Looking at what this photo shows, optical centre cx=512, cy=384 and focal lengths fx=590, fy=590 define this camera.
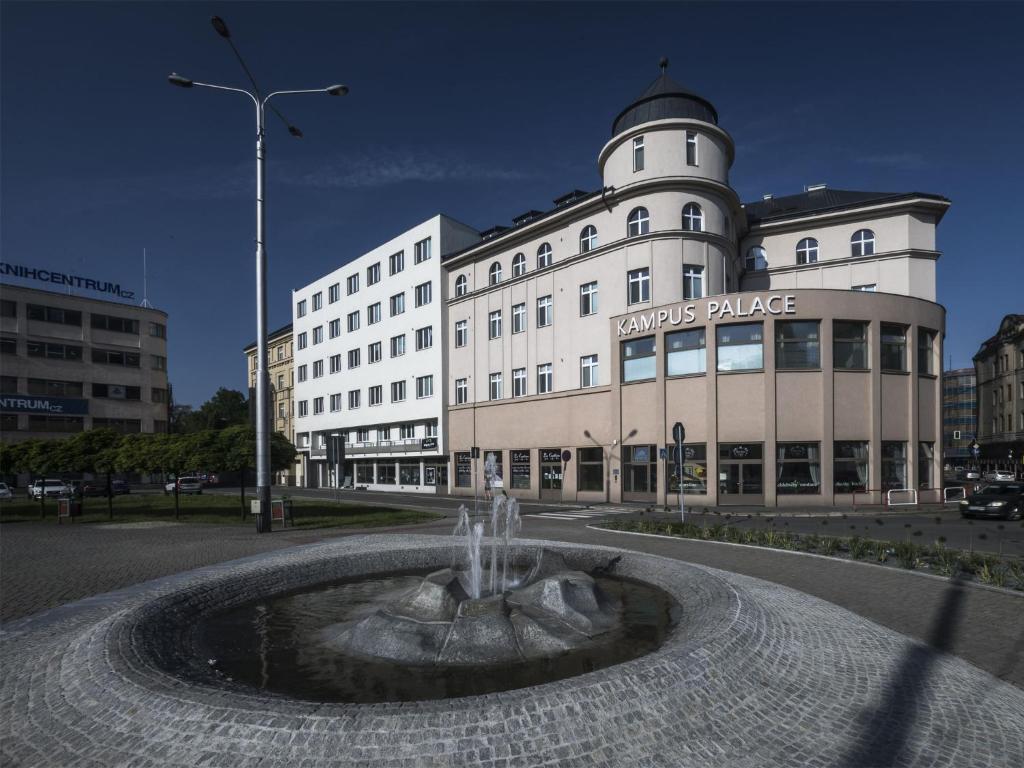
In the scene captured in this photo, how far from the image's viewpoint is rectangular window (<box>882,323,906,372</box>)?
28656mm

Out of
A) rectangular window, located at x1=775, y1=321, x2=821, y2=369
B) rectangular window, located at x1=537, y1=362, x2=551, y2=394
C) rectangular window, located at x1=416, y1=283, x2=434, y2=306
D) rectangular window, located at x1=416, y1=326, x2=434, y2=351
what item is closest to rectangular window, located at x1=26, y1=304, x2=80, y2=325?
rectangular window, located at x1=416, y1=283, x2=434, y2=306

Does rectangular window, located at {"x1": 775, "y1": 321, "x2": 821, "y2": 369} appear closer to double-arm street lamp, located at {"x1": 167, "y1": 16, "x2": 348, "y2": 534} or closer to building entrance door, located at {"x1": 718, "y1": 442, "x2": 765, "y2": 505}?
building entrance door, located at {"x1": 718, "y1": 442, "x2": 765, "y2": 505}

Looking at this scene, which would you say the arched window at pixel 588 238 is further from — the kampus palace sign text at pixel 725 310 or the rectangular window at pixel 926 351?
the rectangular window at pixel 926 351

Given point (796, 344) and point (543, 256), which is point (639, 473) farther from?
point (543, 256)

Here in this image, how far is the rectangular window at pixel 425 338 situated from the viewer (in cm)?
4578

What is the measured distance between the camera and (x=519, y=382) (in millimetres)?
39125

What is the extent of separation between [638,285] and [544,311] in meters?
7.41

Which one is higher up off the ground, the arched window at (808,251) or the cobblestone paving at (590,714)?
the arched window at (808,251)

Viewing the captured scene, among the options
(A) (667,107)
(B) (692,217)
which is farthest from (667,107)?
(B) (692,217)

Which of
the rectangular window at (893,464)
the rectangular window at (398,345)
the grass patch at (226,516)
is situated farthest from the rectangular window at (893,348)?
the rectangular window at (398,345)

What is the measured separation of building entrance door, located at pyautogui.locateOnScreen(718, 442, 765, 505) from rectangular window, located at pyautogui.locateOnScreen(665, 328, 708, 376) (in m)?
3.96

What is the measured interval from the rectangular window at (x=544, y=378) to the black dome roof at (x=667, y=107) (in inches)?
572

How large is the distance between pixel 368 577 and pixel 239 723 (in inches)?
264

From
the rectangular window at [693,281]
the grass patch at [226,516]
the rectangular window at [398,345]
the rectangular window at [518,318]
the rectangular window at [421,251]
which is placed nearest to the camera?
the grass patch at [226,516]
